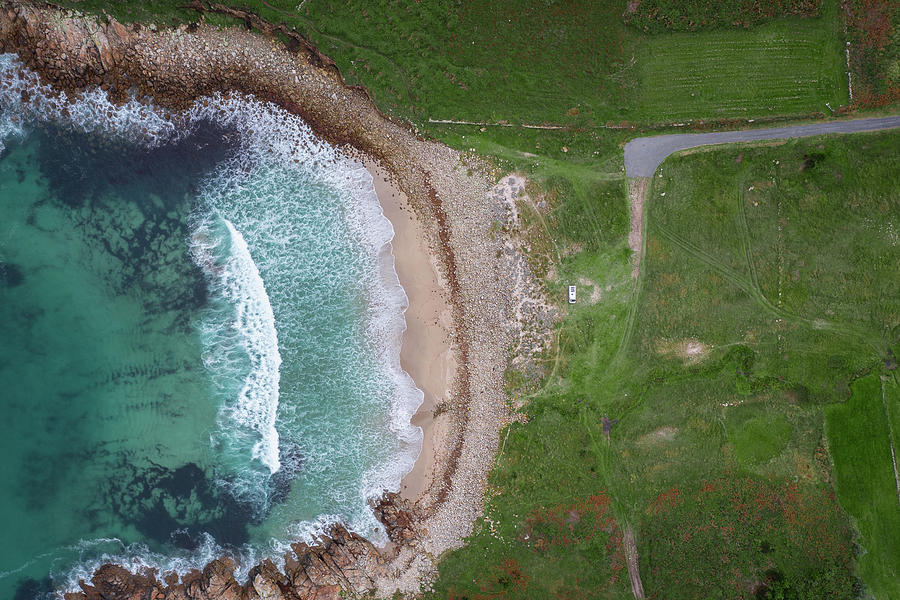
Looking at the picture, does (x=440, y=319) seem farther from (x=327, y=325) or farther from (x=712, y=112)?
(x=712, y=112)

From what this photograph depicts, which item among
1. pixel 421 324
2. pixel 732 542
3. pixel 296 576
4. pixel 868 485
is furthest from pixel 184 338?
pixel 868 485

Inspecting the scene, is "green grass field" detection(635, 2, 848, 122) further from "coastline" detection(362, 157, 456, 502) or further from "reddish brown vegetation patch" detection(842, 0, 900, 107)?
"coastline" detection(362, 157, 456, 502)

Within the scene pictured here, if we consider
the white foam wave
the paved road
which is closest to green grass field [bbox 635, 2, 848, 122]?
the paved road

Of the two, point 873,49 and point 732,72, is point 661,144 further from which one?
point 873,49

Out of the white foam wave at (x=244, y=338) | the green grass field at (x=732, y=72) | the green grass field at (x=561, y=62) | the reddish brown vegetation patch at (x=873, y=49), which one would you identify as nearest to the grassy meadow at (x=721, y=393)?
the reddish brown vegetation patch at (x=873, y=49)

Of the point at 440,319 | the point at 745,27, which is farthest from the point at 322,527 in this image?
the point at 745,27
